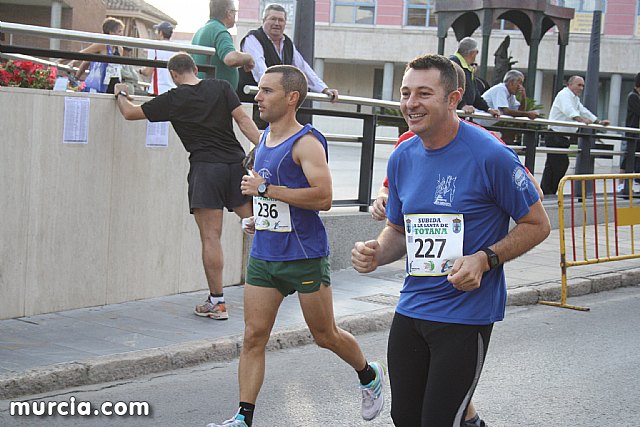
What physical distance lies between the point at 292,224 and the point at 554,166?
400 inches

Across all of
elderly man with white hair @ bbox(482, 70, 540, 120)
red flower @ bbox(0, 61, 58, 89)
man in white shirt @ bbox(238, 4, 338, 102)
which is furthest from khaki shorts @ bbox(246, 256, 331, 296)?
elderly man with white hair @ bbox(482, 70, 540, 120)

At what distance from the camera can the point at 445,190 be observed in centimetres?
396

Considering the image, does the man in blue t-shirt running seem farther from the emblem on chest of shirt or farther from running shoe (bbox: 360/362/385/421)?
running shoe (bbox: 360/362/385/421)

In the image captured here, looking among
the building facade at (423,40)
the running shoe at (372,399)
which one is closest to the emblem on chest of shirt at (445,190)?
the running shoe at (372,399)

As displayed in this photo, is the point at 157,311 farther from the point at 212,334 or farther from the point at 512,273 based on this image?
the point at 512,273

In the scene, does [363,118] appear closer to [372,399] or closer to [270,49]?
[270,49]

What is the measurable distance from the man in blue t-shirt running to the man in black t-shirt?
3775mm

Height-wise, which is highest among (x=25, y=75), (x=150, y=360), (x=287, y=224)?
(x=25, y=75)

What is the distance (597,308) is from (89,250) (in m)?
5.07

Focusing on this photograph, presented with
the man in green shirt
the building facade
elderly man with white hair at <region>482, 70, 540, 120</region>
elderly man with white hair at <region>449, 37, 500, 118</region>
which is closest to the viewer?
the man in green shirt

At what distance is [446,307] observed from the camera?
3912mm

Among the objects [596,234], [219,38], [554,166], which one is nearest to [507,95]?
[554,166]

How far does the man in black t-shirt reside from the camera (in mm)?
7633

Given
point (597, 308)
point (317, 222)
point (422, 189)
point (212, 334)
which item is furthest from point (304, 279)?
point (597, 308)
